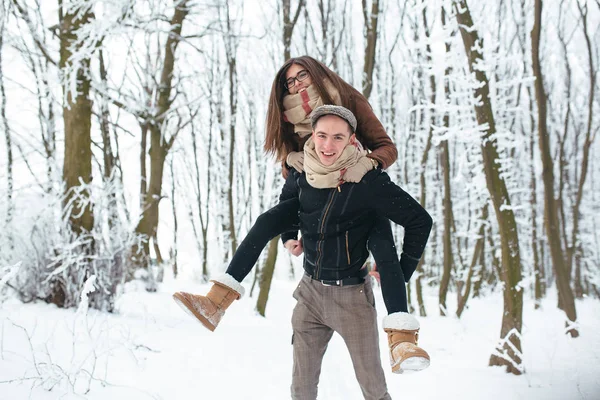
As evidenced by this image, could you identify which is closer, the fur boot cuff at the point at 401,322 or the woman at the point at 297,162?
the fur boot cuff at the point at 401,322

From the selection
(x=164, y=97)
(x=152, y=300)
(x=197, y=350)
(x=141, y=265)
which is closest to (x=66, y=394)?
(x=197, y=350)

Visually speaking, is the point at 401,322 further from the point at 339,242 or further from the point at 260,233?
the point at 260,233

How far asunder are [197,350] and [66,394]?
1.62m

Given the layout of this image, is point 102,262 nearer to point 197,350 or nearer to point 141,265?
point 197,350

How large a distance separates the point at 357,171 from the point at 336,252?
15.7 inches

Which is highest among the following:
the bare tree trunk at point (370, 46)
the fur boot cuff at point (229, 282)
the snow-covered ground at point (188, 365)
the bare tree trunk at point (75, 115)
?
the bare tree trunk at point (370, 46)

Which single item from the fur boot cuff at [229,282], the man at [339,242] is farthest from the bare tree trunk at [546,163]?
the fur boot cuff at [229,282]

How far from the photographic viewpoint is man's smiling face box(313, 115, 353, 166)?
6.18 ft

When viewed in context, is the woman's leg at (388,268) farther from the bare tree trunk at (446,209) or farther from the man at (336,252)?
the bare tree trunk at (446,209)

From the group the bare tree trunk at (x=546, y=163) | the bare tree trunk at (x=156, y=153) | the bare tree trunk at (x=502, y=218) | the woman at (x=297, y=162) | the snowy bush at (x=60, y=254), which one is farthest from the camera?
the bare tree trunk at (x=156, y=153)

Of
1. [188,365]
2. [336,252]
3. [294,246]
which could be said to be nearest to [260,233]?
[294,246]

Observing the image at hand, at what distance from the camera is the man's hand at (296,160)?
6.90 ft

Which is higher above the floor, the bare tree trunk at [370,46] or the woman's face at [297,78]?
the bare tree trunk at [370,46]

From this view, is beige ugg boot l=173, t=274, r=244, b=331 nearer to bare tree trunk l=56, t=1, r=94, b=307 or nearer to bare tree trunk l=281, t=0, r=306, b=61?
bare tree trunk l=56, t=1, r=94, b=307
